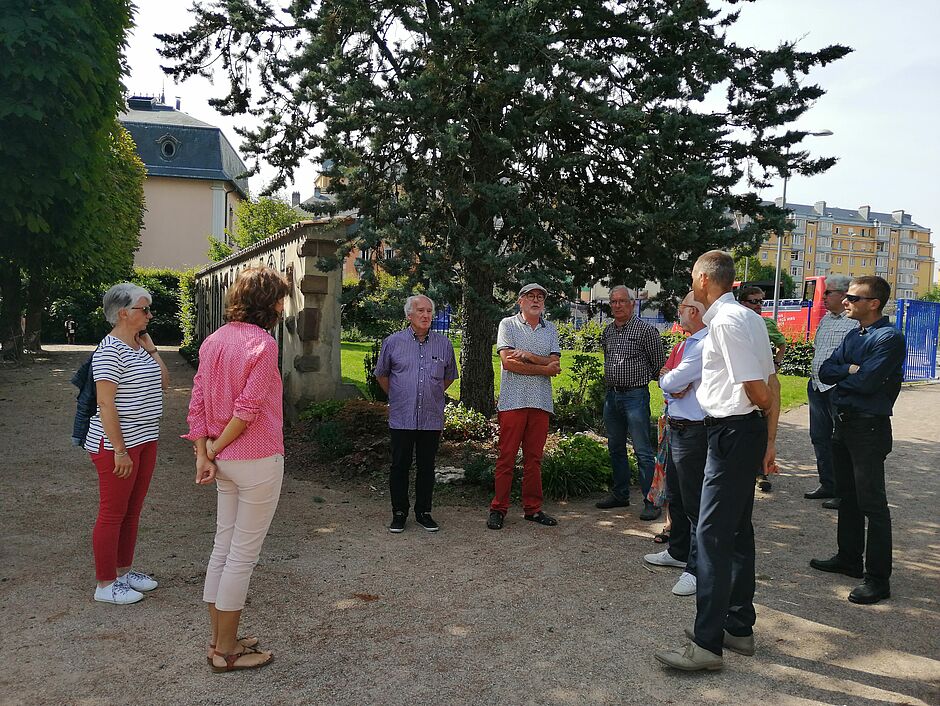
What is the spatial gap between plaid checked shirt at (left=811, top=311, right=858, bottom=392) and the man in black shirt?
2190mm

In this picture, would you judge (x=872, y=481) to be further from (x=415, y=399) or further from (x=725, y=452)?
(x=415, y=399)

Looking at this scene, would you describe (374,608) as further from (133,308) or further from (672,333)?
(672,333)

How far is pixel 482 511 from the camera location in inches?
260

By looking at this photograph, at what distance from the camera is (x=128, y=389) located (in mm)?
4316

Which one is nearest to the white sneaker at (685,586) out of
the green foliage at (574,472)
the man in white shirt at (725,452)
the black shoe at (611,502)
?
the man in white shirt at (725,452)

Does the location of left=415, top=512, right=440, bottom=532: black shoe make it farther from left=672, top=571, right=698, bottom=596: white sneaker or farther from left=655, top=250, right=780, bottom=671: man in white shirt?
left=655, top=250, right=780, bottom=671: man in white shirt

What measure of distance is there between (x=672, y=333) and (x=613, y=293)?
14197 millimetres

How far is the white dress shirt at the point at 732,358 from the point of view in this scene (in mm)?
3584

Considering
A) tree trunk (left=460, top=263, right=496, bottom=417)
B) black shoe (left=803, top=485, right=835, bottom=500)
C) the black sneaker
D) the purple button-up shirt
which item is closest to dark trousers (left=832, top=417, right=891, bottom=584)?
black shoe (left=803, top=485, right=835, bottom=500)

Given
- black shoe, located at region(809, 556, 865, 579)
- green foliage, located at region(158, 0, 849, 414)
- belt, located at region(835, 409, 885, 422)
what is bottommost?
black shoe, located at region(809, 556, 865, 579)

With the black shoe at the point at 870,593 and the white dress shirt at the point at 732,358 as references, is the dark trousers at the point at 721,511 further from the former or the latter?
the black shoe at the point at 870,593

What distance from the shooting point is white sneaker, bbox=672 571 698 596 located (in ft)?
15.2

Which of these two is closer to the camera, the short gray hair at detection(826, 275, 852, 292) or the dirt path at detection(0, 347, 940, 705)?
the dirt path at detection(0, 347, 940, 705)

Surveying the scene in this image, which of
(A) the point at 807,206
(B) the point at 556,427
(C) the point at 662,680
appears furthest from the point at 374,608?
(A) the point at 807,206
